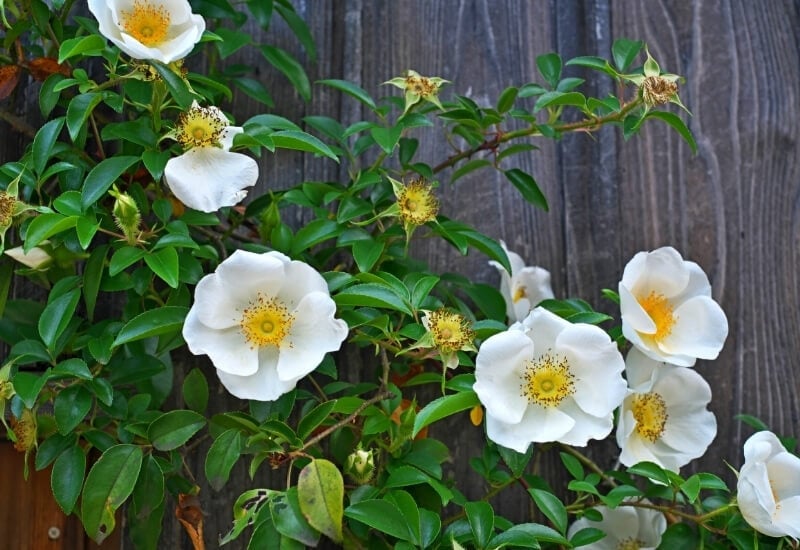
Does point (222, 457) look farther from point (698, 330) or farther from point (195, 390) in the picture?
point (698, 330)

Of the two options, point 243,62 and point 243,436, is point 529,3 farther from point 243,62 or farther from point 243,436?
point 243,436

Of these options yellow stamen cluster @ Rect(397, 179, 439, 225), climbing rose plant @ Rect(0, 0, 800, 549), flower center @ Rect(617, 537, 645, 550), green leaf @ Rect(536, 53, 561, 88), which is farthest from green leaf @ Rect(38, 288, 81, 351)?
flower center @ Rect(617, 537, 645, 550)

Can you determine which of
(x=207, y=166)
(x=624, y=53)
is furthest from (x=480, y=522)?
(x=624, y=53)

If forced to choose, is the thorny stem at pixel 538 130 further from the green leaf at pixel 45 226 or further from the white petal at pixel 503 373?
the green leaf at pixel 45 226

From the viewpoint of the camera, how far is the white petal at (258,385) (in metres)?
1.16

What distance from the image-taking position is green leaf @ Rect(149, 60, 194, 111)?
1138 millimetres

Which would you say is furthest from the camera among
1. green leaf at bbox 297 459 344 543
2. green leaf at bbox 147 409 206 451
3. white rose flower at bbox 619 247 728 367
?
white rose flower at bbox 619 247 728 367

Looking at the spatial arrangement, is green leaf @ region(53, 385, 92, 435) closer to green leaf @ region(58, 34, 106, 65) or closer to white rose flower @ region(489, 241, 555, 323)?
green leaf @ region(58, 34, 106, 65)

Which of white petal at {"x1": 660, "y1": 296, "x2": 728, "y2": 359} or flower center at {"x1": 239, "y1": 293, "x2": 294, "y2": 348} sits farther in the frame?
white petal at {"x1": 660, "y1": 296, "x2": 728, "y2": 359}

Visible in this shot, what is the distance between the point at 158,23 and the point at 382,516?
70 cm

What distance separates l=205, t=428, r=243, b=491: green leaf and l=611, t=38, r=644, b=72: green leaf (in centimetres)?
75

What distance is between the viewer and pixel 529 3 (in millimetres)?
1586

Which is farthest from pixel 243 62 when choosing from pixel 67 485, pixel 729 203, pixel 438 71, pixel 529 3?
pixel 729 203

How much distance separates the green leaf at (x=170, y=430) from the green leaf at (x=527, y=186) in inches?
23.8
